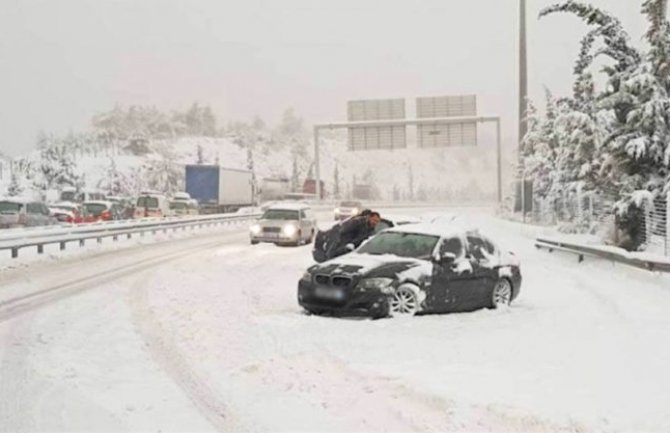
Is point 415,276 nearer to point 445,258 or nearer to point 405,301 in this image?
point 405,301

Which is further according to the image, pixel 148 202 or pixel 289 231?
pixel 148 202

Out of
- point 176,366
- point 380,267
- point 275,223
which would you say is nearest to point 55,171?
point 275,223

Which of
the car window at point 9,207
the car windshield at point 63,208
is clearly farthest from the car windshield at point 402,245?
the car windshield at point 63,208

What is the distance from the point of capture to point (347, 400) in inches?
272

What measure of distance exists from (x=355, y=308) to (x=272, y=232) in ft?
63.8

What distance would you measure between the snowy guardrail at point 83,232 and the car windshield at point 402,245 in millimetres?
12818

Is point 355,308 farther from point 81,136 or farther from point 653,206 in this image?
point 81,136

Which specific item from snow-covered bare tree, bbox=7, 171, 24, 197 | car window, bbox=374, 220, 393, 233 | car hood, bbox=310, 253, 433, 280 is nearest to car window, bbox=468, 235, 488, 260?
car hood, bbox=310, 253, 433, 280

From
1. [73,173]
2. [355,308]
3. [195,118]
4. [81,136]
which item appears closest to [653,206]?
[355,308]

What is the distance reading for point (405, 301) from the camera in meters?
11.4

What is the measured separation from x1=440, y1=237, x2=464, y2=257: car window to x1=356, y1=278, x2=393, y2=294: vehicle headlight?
1453 millimetres

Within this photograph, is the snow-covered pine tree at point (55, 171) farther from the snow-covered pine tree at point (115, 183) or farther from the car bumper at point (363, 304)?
the car bumper at point (363, 304)

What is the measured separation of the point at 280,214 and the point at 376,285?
65.7 feet

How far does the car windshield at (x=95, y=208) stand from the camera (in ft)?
134
